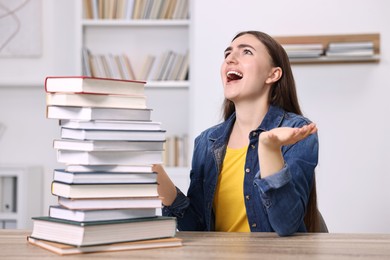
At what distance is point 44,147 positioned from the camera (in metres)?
4.60

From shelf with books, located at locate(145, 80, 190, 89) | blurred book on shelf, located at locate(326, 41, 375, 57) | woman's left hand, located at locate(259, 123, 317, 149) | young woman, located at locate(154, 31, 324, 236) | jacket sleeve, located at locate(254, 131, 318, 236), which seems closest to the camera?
woman's left hand, located at locate(259, 123, 317, 149)

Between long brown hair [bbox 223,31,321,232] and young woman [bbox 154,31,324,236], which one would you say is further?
long brown hair [bbox 223,31,321,232]

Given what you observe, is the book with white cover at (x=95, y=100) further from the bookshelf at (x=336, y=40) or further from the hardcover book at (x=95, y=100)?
the bookshelf at (x=336, y=40)

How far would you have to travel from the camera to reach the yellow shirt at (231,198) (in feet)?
6.69

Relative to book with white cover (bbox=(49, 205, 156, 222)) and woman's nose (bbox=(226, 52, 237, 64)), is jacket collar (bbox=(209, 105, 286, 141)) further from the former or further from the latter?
book with white cover (bbox=(49, 205, 156, 222))

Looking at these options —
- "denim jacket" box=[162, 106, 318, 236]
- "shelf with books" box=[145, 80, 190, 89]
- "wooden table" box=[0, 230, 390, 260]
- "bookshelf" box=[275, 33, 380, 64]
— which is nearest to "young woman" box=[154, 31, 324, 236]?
"denim jacket" box=[162, 106, 318, 236]

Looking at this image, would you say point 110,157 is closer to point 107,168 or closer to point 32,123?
point 107,168

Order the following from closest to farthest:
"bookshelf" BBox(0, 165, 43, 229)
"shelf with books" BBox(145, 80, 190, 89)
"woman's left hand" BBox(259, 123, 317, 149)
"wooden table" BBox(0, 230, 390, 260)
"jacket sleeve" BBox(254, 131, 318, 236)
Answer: "wooden table" BBox(0, 230, 390, 260) → "woman's left hand" BBox(259, 123, 317, 149) → "jacket sleeve" BBox(254, 131, 318, 236) → "bookshelf" BBox(0, 165, 43, 229) → "shelf with books" BBox(145, 80, 190, 89)

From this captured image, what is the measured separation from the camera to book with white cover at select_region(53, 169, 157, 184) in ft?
4.46

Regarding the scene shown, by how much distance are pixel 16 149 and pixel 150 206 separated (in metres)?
3.39

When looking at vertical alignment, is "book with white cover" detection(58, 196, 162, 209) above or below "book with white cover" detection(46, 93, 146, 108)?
below

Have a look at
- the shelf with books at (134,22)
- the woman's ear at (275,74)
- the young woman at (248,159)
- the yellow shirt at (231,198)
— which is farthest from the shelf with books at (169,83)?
the yellow shirt at (231,198)

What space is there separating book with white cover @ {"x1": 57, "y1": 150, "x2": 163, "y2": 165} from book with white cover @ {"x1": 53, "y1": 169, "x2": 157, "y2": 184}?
2 cm

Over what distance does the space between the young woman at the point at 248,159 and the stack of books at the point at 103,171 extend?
28 centimetres
